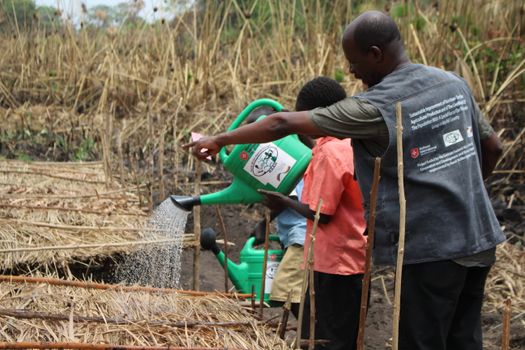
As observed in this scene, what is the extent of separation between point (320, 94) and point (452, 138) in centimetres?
93

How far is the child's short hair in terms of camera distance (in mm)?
3148

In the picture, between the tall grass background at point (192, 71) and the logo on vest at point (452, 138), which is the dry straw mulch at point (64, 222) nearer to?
the tall grass background at point (192, 71)

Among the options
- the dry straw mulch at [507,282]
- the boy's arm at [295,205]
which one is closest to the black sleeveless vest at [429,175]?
the boy's arm at [295,205]

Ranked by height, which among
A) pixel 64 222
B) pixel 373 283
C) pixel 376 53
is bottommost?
pixel 373 283

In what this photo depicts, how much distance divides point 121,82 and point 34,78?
3.55 feet

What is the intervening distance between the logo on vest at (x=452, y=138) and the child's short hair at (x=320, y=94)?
889 mm

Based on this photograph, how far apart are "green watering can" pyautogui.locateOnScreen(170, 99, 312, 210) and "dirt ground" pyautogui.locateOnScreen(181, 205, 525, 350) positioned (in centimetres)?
95

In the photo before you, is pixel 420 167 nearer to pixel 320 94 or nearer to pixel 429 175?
pixel 429 175

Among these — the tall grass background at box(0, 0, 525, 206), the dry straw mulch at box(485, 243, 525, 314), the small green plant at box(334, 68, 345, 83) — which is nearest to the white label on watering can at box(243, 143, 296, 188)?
the dry straw mulch at box(485, 243, 525, 314)

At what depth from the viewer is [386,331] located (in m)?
4.27

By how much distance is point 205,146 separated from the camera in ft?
8.64

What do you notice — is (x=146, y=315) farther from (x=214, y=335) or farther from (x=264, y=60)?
(x=264, y=60)

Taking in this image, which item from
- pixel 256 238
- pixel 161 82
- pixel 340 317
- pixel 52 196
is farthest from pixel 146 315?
pixel 161 82

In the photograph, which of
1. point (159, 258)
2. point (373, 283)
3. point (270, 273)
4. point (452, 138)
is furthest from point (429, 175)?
point (373, 283)
